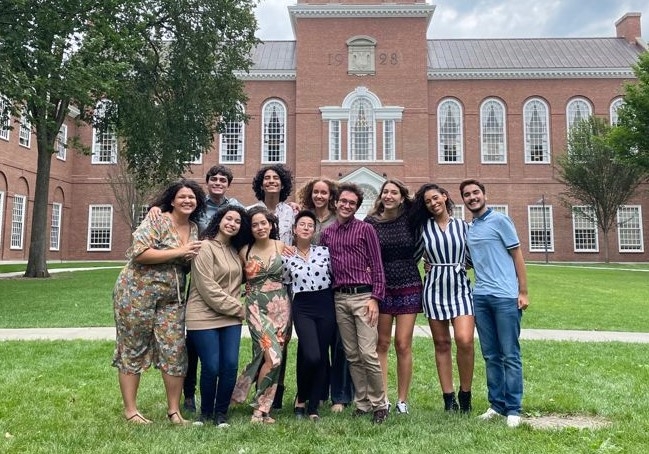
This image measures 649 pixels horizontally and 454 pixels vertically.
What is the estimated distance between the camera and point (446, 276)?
4.50 meters

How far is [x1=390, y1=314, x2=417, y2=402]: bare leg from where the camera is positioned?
4.52 m

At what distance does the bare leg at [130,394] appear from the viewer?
419 centimetres

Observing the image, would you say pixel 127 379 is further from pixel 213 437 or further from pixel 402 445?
pixel 402 445

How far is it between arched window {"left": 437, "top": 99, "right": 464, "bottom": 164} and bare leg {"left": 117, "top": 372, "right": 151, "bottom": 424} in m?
30.6

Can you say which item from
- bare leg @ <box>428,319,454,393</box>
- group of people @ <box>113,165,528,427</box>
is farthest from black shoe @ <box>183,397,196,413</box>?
bare leg @ <box>428,319,454,393</box>

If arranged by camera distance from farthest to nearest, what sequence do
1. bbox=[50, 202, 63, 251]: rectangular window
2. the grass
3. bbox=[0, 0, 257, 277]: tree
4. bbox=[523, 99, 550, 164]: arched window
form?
bbox=[523, 99, 550, 164]: arched window, bbox=[50, 202, 63, 251]: rectangular window, bbox=[0, 0, 257, 277]: tree, the grass

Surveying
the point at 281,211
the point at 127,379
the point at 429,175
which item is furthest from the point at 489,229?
the point at 429,175

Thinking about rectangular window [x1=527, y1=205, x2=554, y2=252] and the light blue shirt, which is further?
rectangular window [x1=527, y1=205, x2=554, y2=252]

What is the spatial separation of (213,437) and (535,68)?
3485cm

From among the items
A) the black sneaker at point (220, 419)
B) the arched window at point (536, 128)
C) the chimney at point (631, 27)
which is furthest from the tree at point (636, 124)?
the black sneaker at point (220, 419)

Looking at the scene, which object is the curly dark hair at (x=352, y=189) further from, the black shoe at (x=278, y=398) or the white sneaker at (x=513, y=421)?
the white sneaker at (x=513, y=421)

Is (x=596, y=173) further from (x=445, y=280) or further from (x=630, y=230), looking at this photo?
(x=445, y=280)

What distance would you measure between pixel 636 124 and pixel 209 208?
23507mm

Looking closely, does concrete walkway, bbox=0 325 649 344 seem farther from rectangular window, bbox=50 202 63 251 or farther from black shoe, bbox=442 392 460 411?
rectangular window, bbox=50 202 63 251
